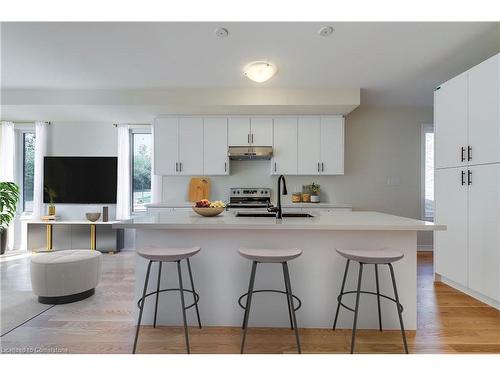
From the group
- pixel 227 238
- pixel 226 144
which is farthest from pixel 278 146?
pixel 227 238

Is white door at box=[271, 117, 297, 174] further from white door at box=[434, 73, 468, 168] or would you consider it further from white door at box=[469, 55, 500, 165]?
white door at box=[469, 55, 500, 165]

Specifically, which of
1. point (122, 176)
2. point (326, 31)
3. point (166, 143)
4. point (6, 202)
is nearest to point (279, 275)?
point (326, 31)

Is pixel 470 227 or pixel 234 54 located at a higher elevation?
pixel 234 54

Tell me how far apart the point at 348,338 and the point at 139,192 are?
4418 mm

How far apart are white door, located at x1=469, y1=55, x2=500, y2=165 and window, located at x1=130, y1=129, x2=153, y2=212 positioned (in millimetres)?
4805

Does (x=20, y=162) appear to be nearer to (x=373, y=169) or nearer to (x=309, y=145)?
(x=309, y=145)

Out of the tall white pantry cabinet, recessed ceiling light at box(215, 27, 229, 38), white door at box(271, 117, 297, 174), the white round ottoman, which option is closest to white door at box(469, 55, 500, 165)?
the tall white pantry cabinet

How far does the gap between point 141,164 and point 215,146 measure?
5.77 feet

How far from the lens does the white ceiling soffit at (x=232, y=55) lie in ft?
8.23

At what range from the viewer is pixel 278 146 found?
436 cm

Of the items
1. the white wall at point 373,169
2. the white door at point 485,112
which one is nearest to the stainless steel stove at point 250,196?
the white wall at point 373,169

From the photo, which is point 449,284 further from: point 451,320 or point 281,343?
point 281,343

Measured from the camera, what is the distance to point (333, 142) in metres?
4.35
